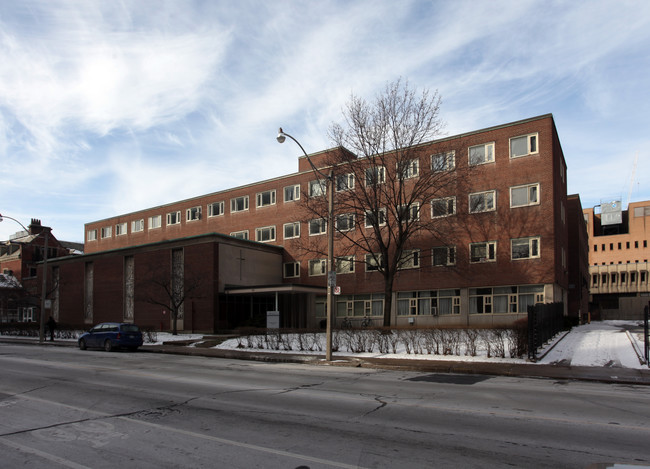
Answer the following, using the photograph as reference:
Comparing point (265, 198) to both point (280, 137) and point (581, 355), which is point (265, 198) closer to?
point (280, 137)

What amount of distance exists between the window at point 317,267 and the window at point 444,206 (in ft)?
43.4

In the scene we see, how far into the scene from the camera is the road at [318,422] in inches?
246

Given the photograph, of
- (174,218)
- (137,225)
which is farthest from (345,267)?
(137,225)

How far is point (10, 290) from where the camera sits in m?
63.3

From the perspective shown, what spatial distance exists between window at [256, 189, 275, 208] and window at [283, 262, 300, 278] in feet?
23.0

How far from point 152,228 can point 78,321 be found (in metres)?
16.3

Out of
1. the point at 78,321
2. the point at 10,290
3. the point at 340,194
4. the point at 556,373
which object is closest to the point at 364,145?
the point at 340,194

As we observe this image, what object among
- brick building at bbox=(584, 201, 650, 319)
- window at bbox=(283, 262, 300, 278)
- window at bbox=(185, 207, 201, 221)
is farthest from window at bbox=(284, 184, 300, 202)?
brick building at bbox=(584, 201, 650, 319)

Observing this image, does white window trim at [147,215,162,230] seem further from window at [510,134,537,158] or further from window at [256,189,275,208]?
window at [510,134,537,158]

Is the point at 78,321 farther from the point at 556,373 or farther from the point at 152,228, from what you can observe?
the point at 556,373

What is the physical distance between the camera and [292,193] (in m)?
50.4

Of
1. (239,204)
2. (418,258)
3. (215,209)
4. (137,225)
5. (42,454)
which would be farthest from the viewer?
(137,225)

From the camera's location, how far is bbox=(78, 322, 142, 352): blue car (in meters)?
27.0

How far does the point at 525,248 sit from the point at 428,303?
9.04 m
